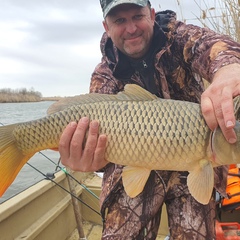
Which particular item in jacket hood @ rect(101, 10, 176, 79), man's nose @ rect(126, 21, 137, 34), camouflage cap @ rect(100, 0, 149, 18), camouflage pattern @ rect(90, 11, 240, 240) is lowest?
camouflage pattern @ rect(90, 11, 240, 240)

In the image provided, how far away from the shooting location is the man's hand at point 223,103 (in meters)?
1.28

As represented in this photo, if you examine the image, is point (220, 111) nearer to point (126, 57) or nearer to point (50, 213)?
point (126, 57)

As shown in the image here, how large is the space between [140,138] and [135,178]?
242mm

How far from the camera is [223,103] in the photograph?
129 cm

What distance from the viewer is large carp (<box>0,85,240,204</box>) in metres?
1.54

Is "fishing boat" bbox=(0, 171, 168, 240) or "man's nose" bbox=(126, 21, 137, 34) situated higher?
"man's nose" bbox=(126, 21, 137, 34)

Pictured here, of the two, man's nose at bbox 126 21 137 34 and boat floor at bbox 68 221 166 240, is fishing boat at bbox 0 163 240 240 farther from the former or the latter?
man's nose at bbox 126 21 137 34

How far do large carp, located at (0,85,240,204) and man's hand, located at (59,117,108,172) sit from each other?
0.12 feet

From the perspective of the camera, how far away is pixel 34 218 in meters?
2.96

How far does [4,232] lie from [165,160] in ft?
5.00

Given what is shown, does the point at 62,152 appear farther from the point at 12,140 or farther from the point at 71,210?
the point at 71,210

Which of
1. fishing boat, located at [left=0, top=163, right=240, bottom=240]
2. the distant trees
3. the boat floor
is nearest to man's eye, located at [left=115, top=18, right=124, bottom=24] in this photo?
fishing boat, located at [left=0, top=163, right=240, bottom=240]

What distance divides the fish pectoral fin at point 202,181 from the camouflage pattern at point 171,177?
523 mm

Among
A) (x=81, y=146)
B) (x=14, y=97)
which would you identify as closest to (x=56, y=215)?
(x=81, y=146)
